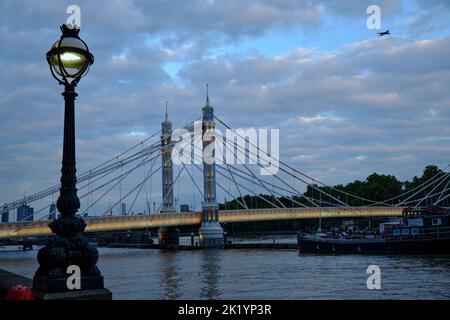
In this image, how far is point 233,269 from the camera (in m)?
37.7

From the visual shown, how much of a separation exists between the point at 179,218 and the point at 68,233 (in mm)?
65550

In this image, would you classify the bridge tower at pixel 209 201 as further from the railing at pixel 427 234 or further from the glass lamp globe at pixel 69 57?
the glass lamp globe at pixel 69 57

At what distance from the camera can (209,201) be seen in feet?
239

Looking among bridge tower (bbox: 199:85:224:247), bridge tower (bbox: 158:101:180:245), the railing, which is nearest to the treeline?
bridge tower (bbox: 158:101:180:245)

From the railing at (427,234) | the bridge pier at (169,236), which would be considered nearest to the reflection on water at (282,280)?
the railing at (427,234)

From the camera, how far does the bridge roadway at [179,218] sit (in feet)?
191

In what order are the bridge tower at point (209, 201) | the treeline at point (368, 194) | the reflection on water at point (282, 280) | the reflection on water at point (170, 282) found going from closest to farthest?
the reflection on water at point (282, 280), the reflection on water at point (170, 282), the bridge tower at point (209, 201), the treeline at point (368, 194)

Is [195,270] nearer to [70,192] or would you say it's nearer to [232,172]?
[70,192]

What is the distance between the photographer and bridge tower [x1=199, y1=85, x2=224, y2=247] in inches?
2752

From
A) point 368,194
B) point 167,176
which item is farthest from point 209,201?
point 368,194

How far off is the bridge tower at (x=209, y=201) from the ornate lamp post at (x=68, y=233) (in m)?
63.6

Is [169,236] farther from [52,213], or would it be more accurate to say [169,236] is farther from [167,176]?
[52,213]

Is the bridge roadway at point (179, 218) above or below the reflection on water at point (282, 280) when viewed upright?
above
